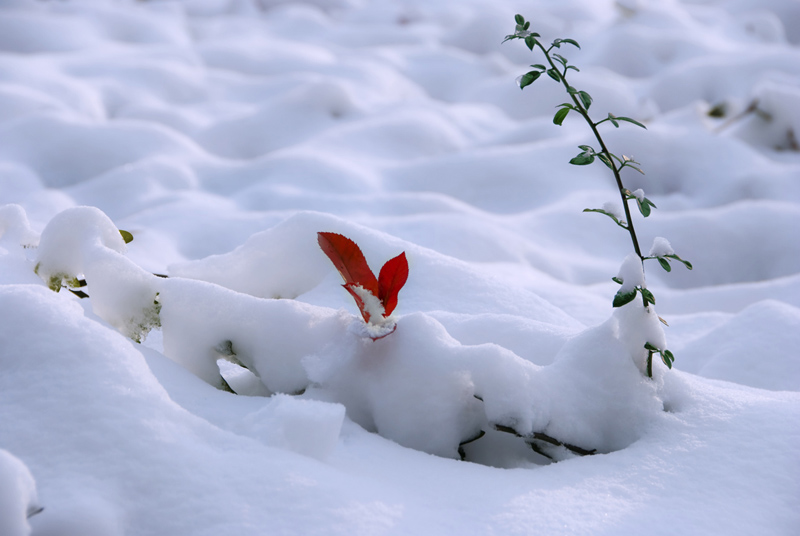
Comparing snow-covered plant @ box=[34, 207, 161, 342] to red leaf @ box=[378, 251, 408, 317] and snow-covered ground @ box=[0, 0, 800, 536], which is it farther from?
red leaf @ box=[378, 251, 408, 317]

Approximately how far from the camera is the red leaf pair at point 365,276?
0.84m

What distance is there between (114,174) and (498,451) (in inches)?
89.2

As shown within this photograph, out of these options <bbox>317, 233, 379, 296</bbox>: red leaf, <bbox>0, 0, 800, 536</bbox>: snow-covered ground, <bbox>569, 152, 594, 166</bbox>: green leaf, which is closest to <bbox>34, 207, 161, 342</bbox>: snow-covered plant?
<bbox>0, 0, 800, 536</bbox>: snow-covered ground

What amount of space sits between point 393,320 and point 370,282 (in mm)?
63

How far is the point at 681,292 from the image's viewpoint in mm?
1987

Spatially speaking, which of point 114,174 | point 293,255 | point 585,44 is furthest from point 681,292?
point 585,44

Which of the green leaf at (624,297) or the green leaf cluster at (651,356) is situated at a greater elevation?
the green leaf at (624,297)

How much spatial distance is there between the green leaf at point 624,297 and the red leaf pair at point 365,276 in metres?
0.29

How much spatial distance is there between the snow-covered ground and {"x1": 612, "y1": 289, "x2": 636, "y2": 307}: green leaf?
3cm

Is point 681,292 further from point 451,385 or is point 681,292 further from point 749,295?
point 451,385

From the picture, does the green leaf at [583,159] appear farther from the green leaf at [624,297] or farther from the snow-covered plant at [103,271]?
the snow-covered plant at [103,271]

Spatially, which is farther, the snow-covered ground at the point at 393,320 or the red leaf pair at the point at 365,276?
the red leaf pair at the point at 365,276

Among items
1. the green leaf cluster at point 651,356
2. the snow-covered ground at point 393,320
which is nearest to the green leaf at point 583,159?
the snow-covered ground at point 393,320

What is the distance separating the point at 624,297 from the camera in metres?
0.81
